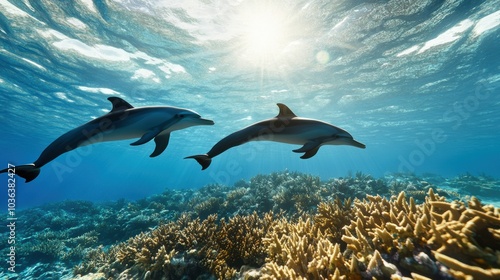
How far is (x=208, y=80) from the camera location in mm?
20234

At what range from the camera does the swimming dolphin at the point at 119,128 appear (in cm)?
391

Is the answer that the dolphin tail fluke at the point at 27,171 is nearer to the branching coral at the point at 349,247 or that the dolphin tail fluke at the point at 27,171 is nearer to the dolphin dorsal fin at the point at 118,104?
the dolphin dorsal fin at the point at 118,104

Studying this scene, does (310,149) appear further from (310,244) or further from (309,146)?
(310,244)

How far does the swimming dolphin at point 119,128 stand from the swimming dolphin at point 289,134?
649mm

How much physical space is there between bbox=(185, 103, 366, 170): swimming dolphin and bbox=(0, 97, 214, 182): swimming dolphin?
25.6 inches

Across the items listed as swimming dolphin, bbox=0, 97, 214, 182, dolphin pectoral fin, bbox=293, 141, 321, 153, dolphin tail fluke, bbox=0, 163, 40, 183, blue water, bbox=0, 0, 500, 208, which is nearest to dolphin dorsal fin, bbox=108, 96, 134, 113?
swimming dolphin, bbox=0, 97, 214, 182

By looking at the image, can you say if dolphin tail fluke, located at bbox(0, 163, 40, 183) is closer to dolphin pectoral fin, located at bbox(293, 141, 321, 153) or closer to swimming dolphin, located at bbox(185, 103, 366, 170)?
swimming dolphin, located at bbox(185, 103, 366, 170)

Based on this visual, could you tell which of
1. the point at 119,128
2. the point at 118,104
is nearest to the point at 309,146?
the point at 119,128

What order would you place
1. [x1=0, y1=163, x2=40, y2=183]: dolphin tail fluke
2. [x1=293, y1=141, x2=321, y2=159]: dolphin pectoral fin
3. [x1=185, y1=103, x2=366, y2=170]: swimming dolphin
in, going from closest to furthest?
[x1=0, y1=163, x2=40, y2=183]: dolphin tail fluke, [x1=185, y1=103, x2=366, y2=170]: swimming dolphin, [x1=293, y1=141, x2=321, y2=159]: dolphin pectoral fin

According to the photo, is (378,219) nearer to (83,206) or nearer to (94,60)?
(94,60)

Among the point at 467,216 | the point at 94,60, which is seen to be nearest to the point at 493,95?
the point at 467,216

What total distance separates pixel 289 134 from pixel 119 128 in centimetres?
314

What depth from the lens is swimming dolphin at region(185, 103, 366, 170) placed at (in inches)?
160

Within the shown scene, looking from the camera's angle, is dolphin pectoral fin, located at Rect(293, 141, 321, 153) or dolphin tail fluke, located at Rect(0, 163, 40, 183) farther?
dolphin pectoral fin, located at Rect(293, 141, 321, 153)
